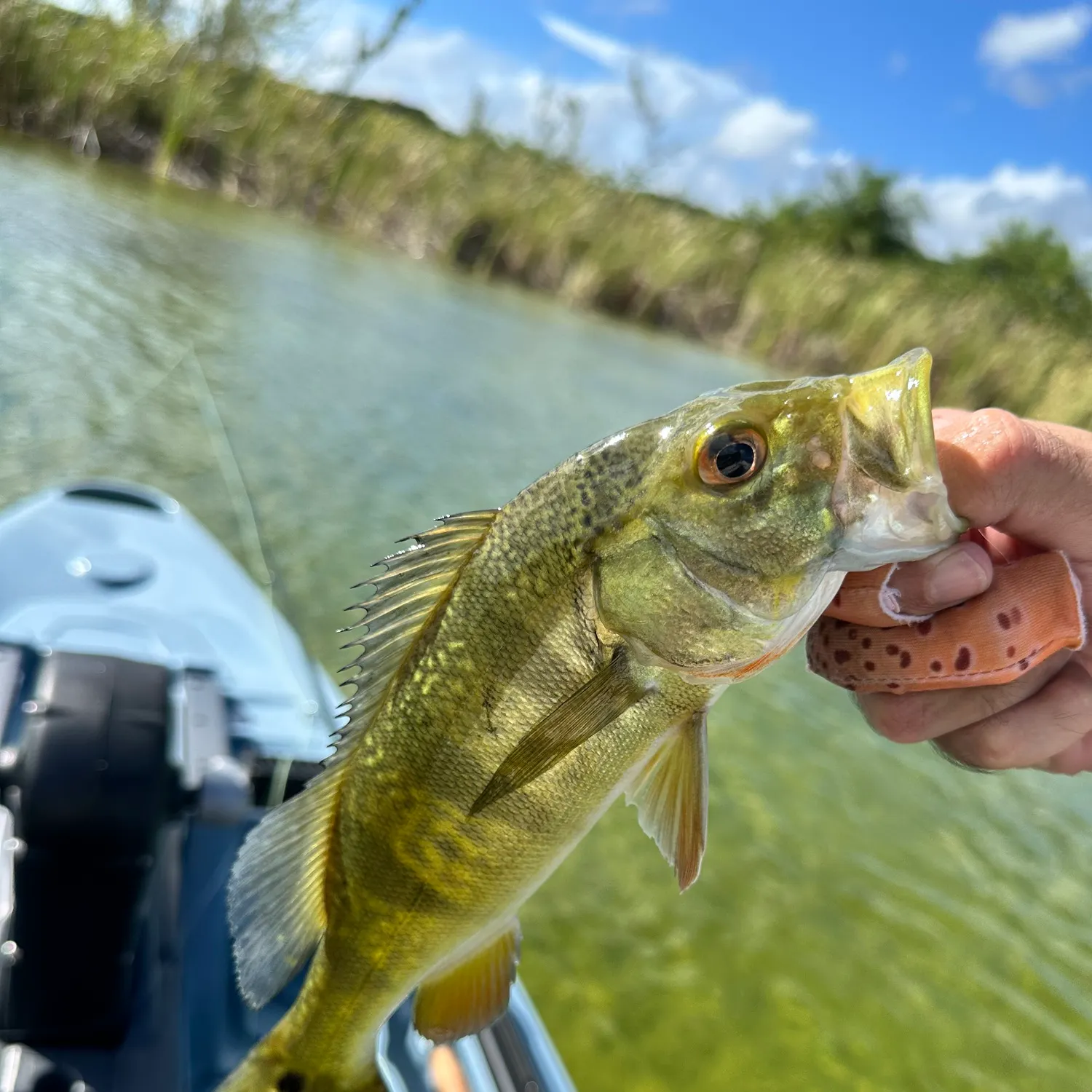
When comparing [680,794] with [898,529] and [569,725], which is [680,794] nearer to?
[569,725]

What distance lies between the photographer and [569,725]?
1216mm

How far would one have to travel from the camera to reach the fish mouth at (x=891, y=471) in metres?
1.13

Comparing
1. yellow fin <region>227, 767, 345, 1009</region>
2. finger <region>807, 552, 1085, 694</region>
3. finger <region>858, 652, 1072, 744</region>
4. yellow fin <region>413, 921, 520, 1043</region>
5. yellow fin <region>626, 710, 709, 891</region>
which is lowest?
yellow fin <region>413, 921, 520, 1043</region>

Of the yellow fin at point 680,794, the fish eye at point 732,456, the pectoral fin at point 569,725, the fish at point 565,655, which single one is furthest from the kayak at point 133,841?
the fish eye at point 732,456

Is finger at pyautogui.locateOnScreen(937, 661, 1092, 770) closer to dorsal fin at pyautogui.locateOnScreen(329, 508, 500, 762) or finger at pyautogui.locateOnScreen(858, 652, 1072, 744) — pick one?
finger at pyautogui.locateOnScreen(858, 652, 1072, 744)

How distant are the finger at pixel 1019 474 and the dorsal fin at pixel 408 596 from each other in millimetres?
703

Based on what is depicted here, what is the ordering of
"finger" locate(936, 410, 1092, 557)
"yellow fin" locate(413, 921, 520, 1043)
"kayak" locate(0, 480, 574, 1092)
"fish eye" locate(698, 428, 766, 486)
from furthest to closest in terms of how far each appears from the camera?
1. "kayak" locate(0, 480, 574, 1092)
2. "yellow fin" locate(413, 921, 520, 1043)
3. "finger" locate(936, 410, 1092, 557)
4. "fish eye" locate(698, 428, 766, 486)

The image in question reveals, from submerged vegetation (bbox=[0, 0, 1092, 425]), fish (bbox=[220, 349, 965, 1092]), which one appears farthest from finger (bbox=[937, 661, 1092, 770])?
submerged vegetation (bbox=[0, 0, 1092, 425])

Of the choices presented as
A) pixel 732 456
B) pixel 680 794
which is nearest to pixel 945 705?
pixel 680 794

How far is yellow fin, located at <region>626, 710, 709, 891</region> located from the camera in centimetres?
133

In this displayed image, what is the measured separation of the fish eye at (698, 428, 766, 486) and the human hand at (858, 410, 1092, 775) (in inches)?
12.7

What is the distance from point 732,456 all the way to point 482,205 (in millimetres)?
18697

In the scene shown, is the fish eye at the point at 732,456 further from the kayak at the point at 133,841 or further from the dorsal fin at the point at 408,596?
the kayak at the point at 133,841

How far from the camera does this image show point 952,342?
16.3 metres
